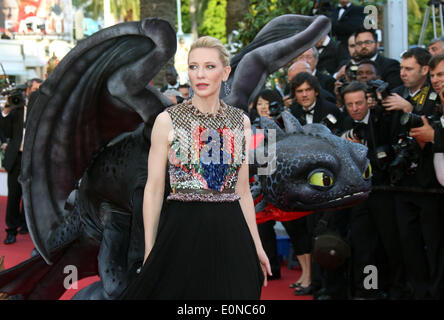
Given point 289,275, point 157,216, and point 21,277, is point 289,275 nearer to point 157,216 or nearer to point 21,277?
point 21,277

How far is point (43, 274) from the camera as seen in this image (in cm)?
422

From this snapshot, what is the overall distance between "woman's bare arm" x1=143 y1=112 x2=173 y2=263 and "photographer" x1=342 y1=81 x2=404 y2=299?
8.04ft

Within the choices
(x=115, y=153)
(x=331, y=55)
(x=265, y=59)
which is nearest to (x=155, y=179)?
(x=115, y=153)

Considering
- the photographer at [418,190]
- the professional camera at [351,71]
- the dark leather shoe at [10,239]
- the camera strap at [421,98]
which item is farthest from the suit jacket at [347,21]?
the dark leather shoe at [10,239]

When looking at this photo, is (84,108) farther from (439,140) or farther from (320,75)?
(320,75)

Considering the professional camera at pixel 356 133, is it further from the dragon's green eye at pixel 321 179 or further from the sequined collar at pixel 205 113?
the sequined collar at pixel 205 113

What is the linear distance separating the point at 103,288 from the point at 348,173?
1542mm

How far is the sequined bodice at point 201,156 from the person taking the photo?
280 cm

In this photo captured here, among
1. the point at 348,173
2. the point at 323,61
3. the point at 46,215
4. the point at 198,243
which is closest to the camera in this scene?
the point at 198,243

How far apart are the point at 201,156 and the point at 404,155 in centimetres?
230

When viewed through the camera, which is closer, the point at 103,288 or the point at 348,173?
the point at 348,173

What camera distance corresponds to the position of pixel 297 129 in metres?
3.53

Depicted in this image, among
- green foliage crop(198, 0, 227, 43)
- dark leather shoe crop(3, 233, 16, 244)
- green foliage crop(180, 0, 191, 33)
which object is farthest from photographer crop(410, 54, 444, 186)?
green foliage crop(180, 0, 191, 33)

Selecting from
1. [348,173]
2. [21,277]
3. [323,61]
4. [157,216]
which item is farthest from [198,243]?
[323,61]
